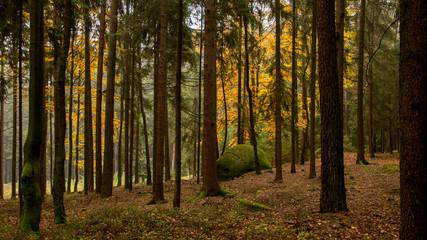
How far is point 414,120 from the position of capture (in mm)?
3104

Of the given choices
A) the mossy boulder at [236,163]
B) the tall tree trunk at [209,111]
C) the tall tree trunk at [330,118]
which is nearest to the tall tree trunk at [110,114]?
the tall tree trunk at [209,111]

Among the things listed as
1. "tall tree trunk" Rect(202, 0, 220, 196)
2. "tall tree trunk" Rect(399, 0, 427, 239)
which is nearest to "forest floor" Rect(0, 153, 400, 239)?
"tall tree trunk" Rect(202, 0, 220, 196)

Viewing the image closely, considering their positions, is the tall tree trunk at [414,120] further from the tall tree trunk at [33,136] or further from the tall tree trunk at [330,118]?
the tall tree trunk at [33,136]

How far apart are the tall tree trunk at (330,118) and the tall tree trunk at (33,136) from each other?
6.41 metres

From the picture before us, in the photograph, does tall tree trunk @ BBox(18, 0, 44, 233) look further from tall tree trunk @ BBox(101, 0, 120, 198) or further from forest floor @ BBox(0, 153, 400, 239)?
tall tree trunk @ BBox(101, 0, 120, 198)

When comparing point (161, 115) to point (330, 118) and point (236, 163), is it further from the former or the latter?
point (236, 163)

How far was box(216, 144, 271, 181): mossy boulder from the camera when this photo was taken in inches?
595

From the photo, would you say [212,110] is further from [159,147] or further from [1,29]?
[1,29]

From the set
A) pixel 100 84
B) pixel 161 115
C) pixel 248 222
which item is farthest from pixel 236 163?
pixel 248 222

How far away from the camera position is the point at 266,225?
539cm

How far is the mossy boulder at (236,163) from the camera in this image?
49.6 feet

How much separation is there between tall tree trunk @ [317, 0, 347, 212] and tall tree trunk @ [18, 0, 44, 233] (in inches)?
253

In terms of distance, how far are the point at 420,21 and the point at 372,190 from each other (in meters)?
6.57

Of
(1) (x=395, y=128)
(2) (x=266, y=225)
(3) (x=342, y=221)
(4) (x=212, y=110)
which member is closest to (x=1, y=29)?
(4) (x=212, y=110)
